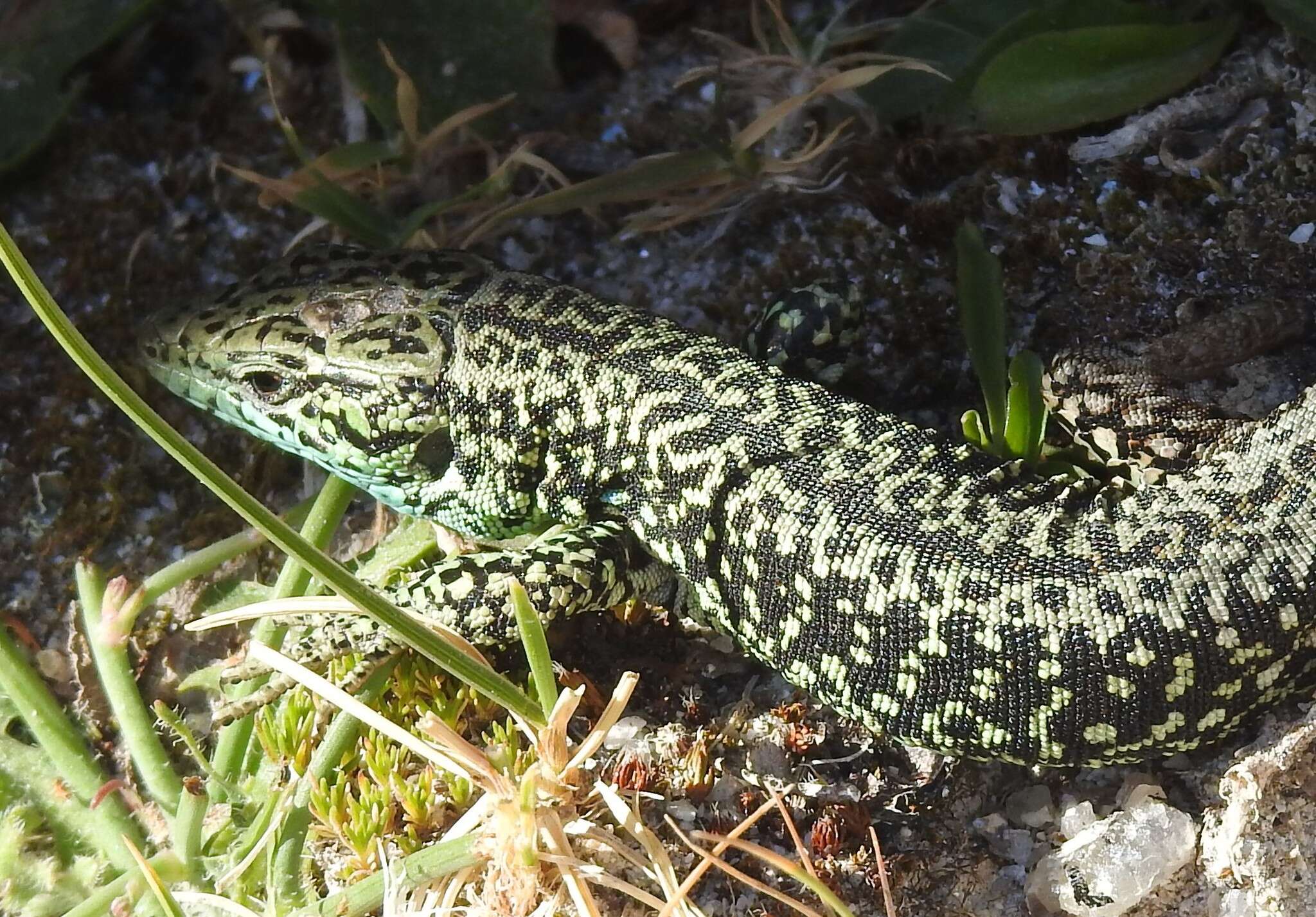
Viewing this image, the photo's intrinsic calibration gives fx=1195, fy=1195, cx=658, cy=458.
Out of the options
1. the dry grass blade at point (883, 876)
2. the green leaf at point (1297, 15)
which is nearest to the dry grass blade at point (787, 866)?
the dry grass blade at point (883, 876)

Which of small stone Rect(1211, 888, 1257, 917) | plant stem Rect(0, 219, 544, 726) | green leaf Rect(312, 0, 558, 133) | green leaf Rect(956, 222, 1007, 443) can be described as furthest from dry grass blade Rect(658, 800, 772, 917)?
green leaf Rect(312, 0, 558, 133)

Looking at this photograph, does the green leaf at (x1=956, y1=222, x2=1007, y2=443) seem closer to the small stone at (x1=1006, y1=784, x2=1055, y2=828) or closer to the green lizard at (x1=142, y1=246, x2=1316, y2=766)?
the green lizard at (x1=142, y1=246, x2=1316, y2=766)

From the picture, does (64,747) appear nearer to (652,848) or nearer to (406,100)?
(652,848)

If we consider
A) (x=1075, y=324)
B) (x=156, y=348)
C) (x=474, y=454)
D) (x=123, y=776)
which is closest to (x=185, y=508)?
(x=156, y=348)

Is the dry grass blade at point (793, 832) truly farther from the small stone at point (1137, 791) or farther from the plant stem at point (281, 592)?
the plant stem at point (281, 592)

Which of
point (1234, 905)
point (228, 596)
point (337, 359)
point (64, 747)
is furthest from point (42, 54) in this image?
point (1234, 905)

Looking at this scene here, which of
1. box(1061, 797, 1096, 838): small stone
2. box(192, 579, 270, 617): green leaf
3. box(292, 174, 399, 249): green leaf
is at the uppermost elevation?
box(292, 174, 399, 249): green leaf

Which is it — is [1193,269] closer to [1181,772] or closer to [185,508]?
[1181,772]
